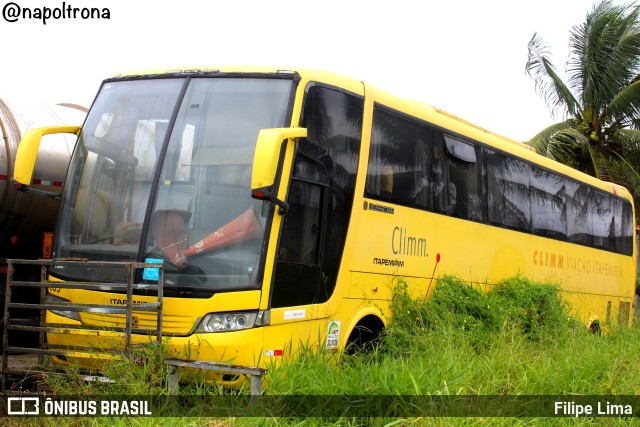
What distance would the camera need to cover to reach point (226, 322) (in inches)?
265

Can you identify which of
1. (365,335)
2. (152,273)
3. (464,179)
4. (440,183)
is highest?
(464,179)

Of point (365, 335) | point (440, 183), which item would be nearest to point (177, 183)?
point (365, 335)

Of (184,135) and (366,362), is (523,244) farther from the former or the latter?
(184,135)

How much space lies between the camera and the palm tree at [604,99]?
78.7 feet

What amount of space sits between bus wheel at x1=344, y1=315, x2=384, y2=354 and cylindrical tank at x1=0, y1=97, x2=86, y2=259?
4.92 metres

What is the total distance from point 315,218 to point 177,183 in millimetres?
1378

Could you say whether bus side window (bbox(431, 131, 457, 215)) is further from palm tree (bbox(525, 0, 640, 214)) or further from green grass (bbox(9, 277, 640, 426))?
palm tree (bbox(525, 0, 640, 214))

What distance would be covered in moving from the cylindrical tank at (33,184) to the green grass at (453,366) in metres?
4.32

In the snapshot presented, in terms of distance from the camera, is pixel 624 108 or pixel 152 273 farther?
pixel 624 108

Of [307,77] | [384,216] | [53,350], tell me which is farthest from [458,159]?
[53,350]

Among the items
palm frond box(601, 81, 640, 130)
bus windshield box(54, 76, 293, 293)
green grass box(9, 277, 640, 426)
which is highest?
palm frond box(601, 81, 640, 130)

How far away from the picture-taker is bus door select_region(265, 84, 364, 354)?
279 inches

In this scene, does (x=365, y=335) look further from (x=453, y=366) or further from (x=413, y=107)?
(x=413, y=107)

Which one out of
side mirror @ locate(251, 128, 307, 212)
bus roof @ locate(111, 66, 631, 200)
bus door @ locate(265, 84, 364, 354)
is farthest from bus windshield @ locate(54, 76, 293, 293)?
side mirror @ locate(251, 128, 307, 212)
